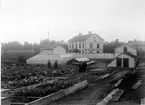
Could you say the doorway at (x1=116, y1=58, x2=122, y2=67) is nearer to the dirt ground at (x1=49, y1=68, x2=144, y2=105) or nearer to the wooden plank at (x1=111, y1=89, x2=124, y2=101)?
the dirt ground at (x1=49, y1=68, x2=144, y2=105)

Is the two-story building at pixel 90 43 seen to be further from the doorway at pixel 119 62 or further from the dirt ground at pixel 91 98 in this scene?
the dirt ground at pixel 91 98

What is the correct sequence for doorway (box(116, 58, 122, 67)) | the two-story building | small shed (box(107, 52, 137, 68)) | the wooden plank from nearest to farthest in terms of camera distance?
the wooden plank, small shed (box(107, 52, 137, 68)), doorway (box(116, 58, 122, 67)), the two-story building

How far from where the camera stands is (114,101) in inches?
407

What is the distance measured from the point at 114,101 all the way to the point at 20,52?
32.6 metres

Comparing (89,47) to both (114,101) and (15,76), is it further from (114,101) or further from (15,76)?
(114,101)

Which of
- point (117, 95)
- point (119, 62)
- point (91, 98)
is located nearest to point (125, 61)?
point (119, 62)

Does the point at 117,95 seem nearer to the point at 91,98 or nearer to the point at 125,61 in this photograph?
the point at 91,98

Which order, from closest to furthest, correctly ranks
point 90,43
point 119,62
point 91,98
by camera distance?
point 91,98 < point 119,62 < point 90,43

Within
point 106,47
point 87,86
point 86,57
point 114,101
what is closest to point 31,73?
point 87,86

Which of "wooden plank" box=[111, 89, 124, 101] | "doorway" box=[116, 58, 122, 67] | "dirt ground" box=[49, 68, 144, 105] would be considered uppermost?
"doorway" box=[116, 58, 122, 67]

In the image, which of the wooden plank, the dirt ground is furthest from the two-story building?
the wooden plank

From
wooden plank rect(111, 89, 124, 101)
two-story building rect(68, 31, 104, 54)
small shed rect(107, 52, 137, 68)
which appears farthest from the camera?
two-story building rect(68, 31, 104, 54)

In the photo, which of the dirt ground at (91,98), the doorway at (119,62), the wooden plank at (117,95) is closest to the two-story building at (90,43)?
the doorway at (119,62)

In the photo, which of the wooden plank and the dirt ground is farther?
the wooden plank
